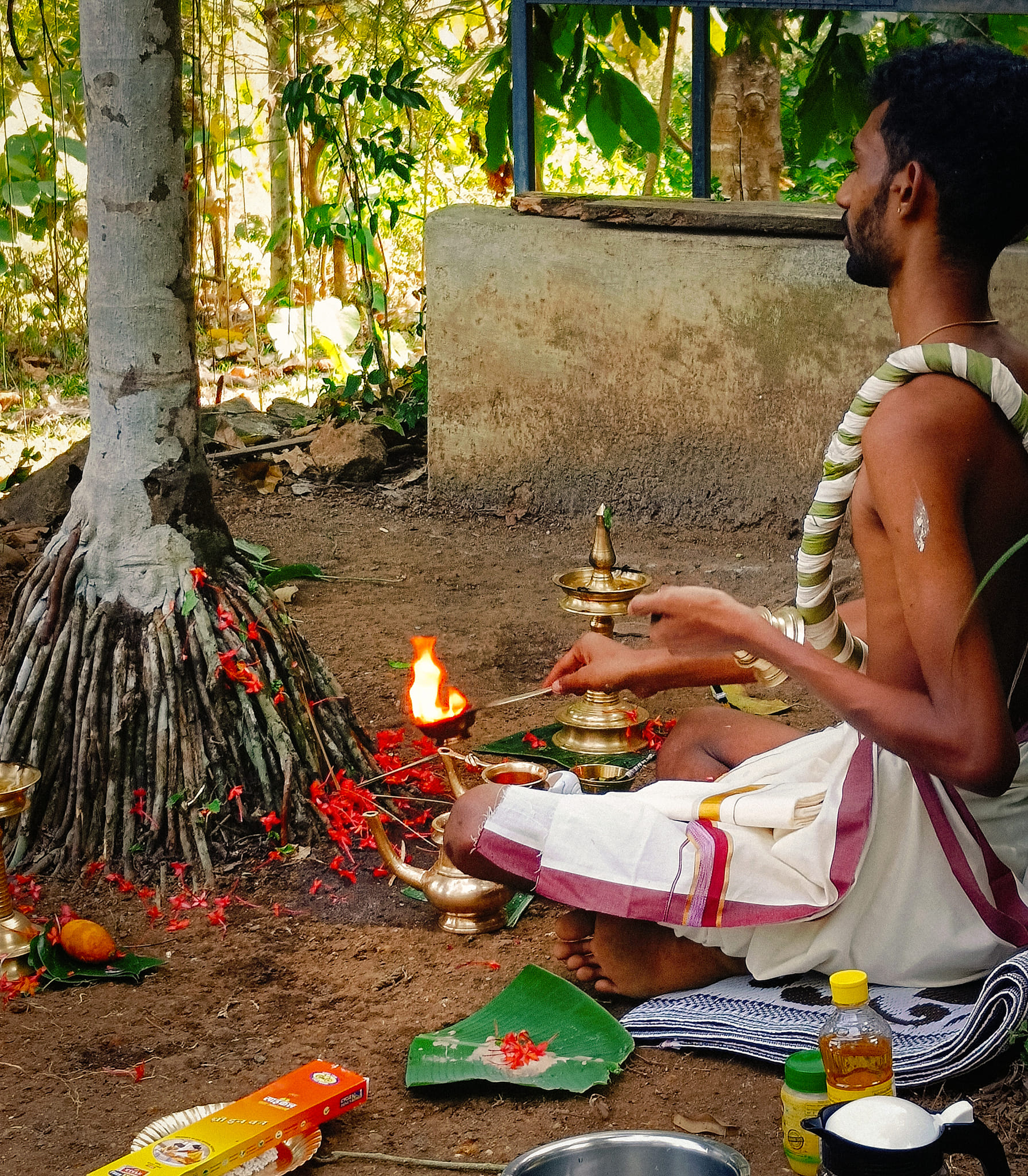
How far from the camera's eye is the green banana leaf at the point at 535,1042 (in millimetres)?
2385

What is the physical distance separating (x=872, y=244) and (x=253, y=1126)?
175cm

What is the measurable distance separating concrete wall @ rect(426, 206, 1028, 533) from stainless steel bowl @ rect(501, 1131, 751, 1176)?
381cm

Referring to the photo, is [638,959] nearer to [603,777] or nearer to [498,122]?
[603,777]

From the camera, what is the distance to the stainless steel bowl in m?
1.95

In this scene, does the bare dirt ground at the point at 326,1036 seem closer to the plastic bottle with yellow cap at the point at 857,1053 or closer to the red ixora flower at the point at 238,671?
the plastic bottle with yellow cap at the point at 857,1053

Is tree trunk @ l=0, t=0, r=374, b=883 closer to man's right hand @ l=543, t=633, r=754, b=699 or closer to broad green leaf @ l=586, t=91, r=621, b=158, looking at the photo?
man's right hand @ l=543, t=633, r=754, b=699

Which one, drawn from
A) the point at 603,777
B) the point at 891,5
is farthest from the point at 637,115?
the point at 603,777

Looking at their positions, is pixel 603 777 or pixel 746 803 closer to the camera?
pixel 746 803

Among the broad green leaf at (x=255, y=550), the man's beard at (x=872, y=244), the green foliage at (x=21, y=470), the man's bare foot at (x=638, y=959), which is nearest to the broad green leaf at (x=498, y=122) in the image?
the broad green leaf at (x=255, y=550)

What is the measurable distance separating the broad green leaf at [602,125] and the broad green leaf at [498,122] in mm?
415

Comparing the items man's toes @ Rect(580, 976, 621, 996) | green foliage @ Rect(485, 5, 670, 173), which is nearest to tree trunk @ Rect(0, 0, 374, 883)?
man's toes @ Rect(580, 976, 621, 996)

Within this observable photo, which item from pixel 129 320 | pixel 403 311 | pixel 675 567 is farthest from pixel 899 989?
pixel 403 311

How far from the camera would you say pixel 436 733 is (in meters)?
3.17

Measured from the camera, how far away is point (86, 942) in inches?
109
